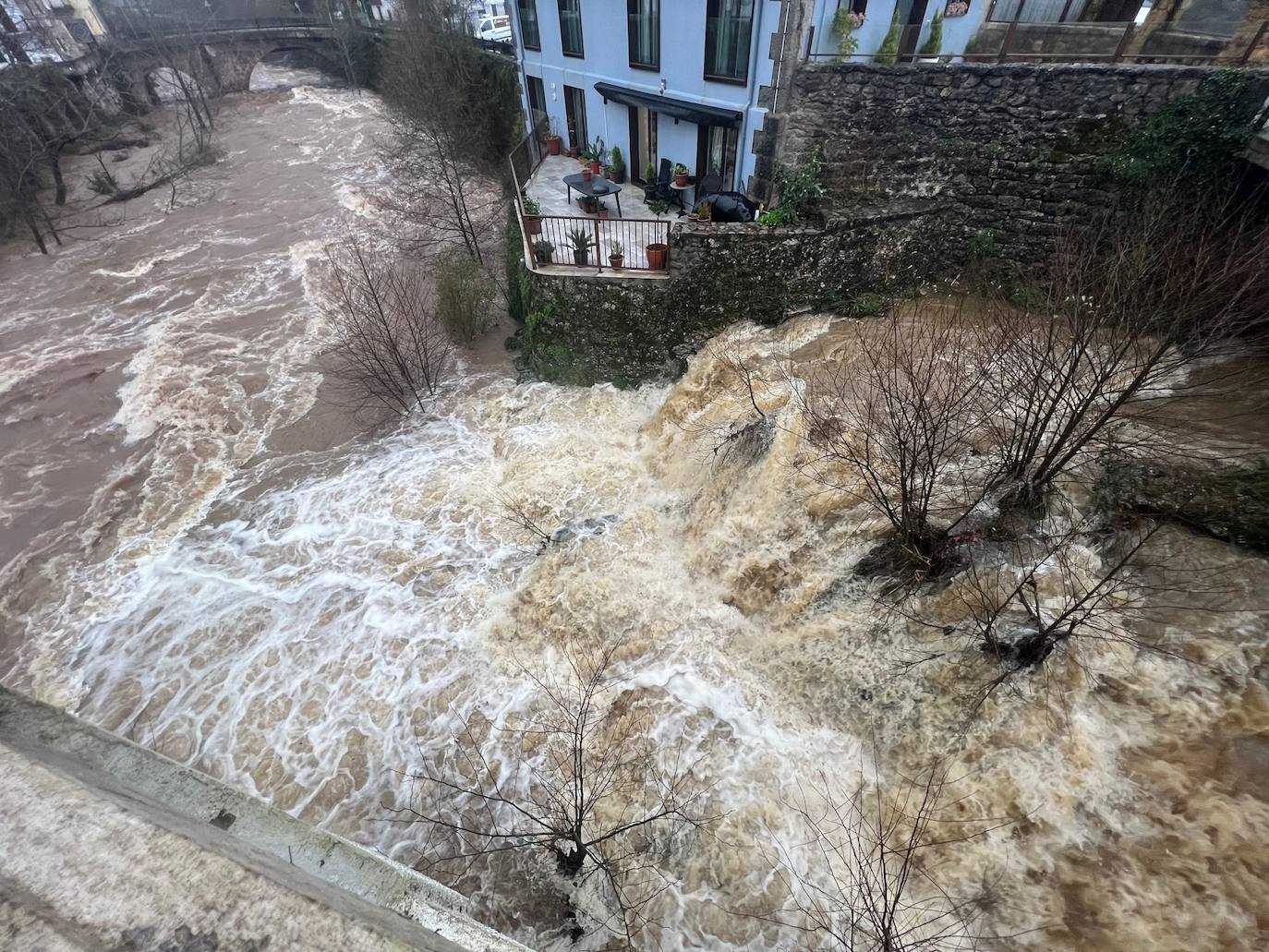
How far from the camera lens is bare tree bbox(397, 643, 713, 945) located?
634 centimetres

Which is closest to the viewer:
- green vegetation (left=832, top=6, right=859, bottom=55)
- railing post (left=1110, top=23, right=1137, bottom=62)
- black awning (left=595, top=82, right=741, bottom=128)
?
railing post (left=1110, top=23, right=1137, bottom=62)

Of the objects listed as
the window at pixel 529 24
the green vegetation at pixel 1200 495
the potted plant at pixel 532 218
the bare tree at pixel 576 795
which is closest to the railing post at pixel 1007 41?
the green vegetation at pixel 1200 495

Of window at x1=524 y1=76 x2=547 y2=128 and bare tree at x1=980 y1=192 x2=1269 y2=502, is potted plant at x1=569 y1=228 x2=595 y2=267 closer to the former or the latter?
bare tree at x1=980 y1=192 x2=1269 y2=502

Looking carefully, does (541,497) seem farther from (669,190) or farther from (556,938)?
(669,190)

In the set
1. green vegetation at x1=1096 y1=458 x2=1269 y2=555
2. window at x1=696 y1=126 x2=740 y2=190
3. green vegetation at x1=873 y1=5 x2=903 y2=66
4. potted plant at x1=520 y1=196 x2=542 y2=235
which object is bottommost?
green vegetation at x1=1096 y1=458 x2=1269 y2=555

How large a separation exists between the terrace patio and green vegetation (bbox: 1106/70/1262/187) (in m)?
8.16

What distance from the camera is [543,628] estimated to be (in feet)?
29.3

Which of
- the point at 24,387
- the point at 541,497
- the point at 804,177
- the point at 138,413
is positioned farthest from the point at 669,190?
the point at 24,387

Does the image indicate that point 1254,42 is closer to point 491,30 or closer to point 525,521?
point 525,521

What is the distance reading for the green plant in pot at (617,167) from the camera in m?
16.3

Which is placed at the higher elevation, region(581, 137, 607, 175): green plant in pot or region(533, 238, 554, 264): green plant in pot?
region(581, 137, 607, 175): green plant in pot

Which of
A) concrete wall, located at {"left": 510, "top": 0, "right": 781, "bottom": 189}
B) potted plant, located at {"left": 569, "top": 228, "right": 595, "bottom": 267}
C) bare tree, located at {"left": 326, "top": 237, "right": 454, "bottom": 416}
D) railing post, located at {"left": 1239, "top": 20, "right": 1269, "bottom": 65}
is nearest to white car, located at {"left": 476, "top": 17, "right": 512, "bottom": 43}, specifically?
concrete wall, located at {"left": 510, "top": 0, "right": 781, "bottom": 189}

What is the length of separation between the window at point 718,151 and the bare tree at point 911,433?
21.0 feet

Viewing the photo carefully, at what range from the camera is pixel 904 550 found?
7.34m
